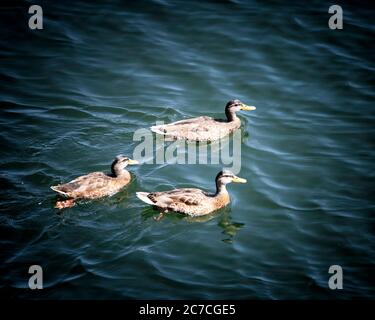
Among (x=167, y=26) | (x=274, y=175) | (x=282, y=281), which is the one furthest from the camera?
(x=167, y=26)

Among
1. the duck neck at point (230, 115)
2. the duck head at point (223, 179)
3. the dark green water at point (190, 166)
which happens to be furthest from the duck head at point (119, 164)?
the duck neck at point (230, 115)

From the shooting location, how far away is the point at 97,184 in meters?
12.7

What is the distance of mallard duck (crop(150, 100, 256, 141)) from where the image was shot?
14852 mm

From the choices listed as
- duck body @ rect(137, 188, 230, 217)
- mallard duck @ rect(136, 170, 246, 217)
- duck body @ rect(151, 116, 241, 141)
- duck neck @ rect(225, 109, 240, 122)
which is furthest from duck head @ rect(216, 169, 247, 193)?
duck neck @ rect(225, 109, 240, 122)

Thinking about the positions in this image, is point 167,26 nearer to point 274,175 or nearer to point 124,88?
point 124,88

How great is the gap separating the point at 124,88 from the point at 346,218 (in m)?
7.55

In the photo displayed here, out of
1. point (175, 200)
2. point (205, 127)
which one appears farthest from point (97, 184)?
point (205, 127)

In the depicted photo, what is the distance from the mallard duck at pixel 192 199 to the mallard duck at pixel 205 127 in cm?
238

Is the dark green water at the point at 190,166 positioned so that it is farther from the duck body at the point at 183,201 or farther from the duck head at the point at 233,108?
the duck head at the point at 233,108

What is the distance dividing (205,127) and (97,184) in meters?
3.66

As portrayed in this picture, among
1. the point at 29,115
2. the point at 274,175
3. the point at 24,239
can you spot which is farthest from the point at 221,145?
the point at 24,239

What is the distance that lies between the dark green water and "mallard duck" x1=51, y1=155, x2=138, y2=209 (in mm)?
229

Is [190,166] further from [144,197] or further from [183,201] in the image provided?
[144,197]

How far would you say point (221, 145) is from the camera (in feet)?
50.6
